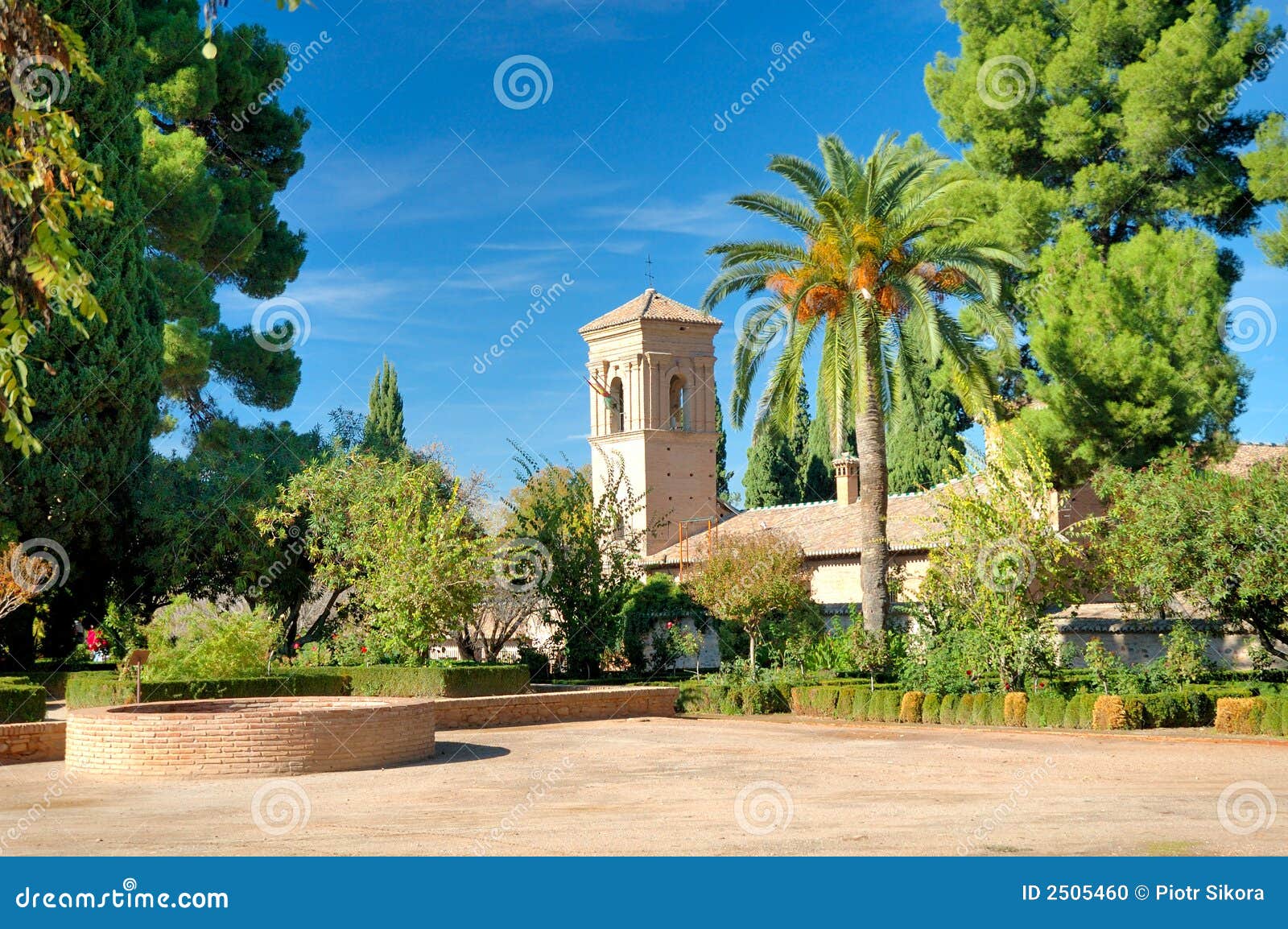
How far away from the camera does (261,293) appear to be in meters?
38.1

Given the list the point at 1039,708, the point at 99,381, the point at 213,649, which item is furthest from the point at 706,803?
the point at 99,381

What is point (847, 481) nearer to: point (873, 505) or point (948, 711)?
point (873, 505)

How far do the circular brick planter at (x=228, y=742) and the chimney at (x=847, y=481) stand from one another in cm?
2802

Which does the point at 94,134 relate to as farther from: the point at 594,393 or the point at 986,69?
the point at 594,393

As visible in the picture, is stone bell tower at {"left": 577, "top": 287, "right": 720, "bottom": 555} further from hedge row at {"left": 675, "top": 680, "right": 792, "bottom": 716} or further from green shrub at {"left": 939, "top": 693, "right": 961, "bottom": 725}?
green shrub at {"left": 939, "top": 693, "right": 961, "bottom": 725}

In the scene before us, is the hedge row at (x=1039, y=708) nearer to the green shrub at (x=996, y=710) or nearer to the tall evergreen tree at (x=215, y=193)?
the green shrub at (x=996, y=710)

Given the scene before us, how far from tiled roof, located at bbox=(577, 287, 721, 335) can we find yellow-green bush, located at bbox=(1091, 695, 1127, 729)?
32.3 m

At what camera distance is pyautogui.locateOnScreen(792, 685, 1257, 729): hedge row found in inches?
758

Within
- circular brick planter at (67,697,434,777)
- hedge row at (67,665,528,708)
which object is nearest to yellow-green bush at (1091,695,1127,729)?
hedge row at (67,665,528,708)

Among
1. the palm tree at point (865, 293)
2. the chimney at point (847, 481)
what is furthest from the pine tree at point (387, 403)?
the palm tree at point (865, 293)

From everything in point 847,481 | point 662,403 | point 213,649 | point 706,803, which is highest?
point 662,403

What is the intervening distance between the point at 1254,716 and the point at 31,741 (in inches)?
648

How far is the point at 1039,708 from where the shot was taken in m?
20.0

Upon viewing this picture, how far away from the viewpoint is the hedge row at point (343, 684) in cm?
2006
